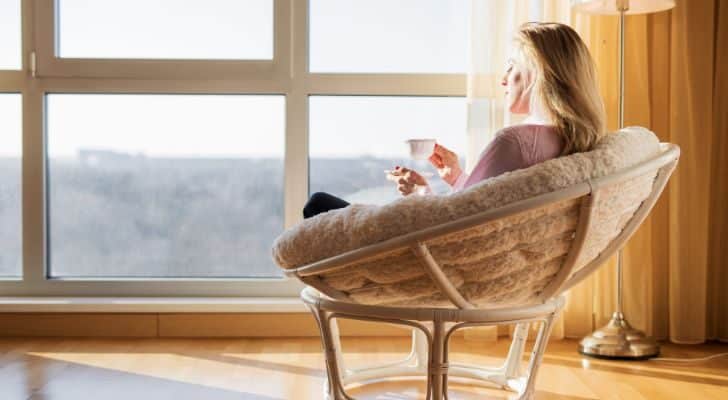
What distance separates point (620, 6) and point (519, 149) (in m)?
1.34

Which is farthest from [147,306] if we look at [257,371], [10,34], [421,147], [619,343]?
[619,343]

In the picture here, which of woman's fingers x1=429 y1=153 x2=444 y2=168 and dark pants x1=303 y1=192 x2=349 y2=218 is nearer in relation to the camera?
dark pants x1=303 y1=192 x2=349 y2=218

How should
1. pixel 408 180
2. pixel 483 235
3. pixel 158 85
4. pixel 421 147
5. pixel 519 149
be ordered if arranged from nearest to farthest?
pixel 483 235, pixel 519 149, pixel 408 180, pixel 421 147, pixel 158 85

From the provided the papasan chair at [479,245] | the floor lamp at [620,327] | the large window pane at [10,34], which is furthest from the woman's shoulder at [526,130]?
the large window pane at [10,34]

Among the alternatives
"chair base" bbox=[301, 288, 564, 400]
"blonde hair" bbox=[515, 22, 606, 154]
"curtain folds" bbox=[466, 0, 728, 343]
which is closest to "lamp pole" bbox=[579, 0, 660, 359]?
"curtain folds" bbox=[466, 0, 728, 343]

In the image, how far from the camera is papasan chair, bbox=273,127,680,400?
1.34 meters

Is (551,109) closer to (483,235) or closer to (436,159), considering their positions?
(483,235)

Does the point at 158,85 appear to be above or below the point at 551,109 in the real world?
above

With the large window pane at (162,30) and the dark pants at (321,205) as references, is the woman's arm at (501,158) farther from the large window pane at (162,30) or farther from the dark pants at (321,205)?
the large window pane at (162,30)

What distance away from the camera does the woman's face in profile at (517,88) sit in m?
1.67

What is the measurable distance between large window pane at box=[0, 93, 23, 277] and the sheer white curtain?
1724 mm

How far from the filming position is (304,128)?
3006mm

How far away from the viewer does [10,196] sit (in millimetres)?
3080

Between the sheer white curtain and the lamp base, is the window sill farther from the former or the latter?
the lamp base
